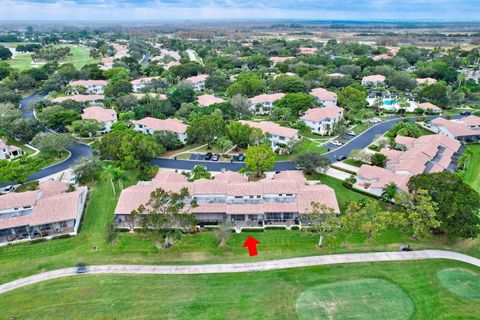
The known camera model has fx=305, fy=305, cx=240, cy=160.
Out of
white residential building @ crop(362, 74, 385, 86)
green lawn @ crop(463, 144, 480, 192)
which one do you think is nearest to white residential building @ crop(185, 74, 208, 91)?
white residential building @ crop(362, 74, 385, 86)

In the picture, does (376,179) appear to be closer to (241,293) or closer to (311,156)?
(311,156)

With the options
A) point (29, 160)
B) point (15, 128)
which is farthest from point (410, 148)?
point (15, 128)

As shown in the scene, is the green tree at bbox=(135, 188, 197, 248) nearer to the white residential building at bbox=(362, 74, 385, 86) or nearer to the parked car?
the parked car

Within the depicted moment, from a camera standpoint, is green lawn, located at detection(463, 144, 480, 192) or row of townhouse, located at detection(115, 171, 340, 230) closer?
row of townhouse, located at detection(115, 171, 340, 230)

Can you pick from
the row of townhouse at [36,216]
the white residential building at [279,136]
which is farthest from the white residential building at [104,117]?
the white residential building at [279,136]

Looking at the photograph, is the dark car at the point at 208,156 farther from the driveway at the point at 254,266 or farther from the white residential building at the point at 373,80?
the white residential building at the point at 373,80
